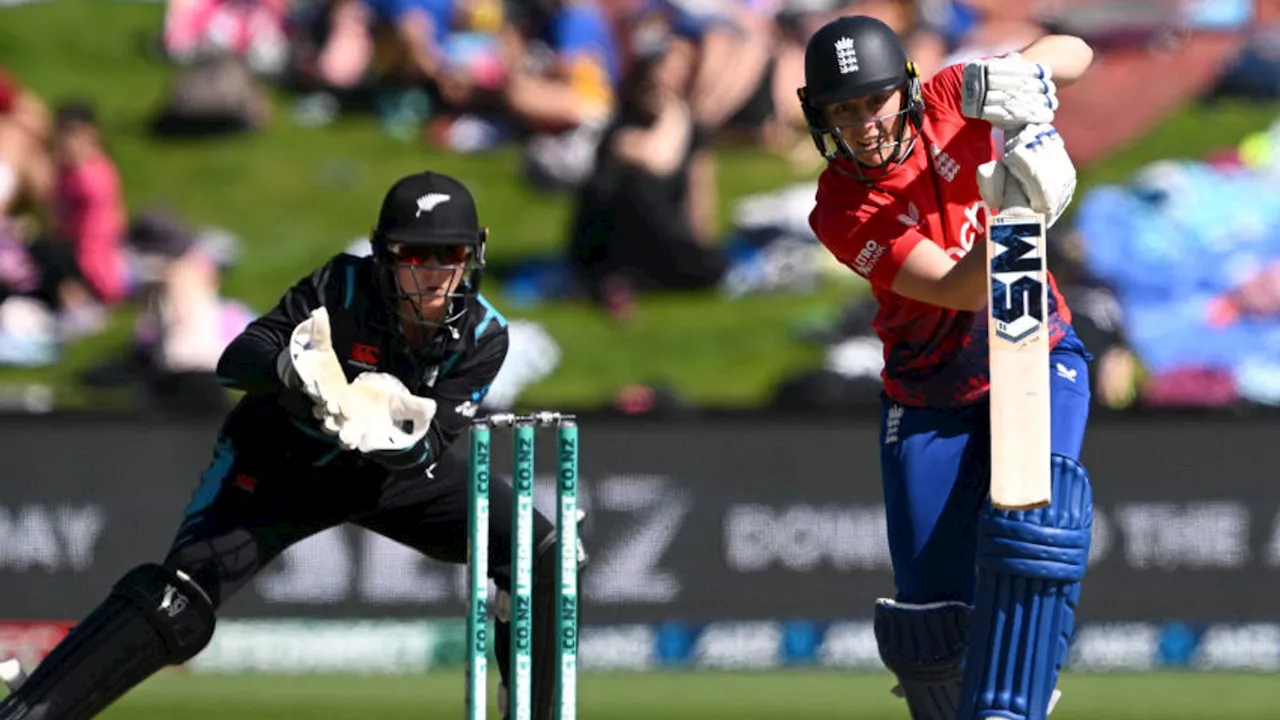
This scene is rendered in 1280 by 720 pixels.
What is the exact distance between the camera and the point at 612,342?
33.7 ft

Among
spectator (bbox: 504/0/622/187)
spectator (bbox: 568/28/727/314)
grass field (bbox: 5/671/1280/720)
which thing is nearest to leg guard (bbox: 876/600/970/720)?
grass field (bbox: 5/671/1280/720)

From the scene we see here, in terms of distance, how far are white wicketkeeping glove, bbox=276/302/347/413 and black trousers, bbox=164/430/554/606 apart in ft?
1.66

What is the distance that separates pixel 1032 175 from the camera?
159 inches

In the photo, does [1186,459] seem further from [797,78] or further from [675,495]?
[797,78]

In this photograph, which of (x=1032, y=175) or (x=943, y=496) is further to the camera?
(x=943, y=496)

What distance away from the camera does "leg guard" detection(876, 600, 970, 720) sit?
4648 millimetres

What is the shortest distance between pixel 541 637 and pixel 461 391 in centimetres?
67

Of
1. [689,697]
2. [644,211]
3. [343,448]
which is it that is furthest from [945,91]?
[644,211]

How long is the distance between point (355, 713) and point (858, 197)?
314 cm

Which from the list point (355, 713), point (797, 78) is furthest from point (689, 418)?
point (797, 78)

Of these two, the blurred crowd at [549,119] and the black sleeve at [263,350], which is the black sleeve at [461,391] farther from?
the blurred crowd at [549,119]

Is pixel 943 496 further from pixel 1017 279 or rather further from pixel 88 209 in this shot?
pixel 88 209

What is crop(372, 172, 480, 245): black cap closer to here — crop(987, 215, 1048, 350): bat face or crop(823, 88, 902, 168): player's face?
crop(823, 88, 902, 168): player's face

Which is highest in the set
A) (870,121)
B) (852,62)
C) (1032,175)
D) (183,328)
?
(183,328)
